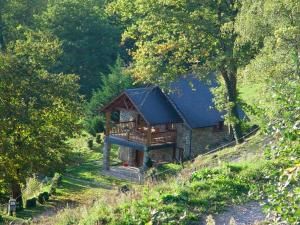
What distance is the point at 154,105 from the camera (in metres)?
35.4

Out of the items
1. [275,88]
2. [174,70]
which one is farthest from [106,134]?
[275,88]

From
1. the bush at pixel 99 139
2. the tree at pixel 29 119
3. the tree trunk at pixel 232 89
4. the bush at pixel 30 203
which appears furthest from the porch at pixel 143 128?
the bush at pixel 30 203

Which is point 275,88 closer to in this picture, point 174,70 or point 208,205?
point 208,205

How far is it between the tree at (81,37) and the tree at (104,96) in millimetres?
6338

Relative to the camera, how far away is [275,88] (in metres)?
8.70

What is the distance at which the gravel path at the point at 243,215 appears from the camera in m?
12.5

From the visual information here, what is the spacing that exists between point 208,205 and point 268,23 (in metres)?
11.2

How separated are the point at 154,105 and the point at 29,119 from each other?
524 inches

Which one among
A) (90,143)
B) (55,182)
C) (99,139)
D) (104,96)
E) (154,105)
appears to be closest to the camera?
(55,182)

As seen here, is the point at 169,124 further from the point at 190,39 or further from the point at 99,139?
the point at 190,39

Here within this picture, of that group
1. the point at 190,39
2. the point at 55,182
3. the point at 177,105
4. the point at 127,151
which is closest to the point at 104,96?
the point at 127,151

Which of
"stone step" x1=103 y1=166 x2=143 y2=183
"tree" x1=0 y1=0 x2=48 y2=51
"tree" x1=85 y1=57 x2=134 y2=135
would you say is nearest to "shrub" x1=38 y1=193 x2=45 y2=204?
"stone step" x1=103 y1=166 x2=143 y2=183

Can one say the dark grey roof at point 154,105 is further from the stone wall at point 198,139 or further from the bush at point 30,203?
the bush at point 30,203

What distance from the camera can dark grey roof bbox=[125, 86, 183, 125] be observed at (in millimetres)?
34594
